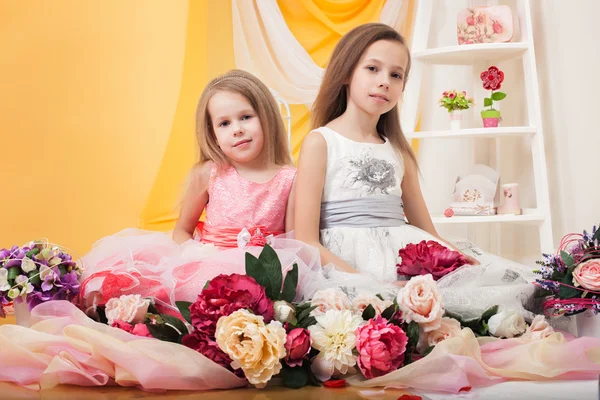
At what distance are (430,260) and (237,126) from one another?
70 centimetres

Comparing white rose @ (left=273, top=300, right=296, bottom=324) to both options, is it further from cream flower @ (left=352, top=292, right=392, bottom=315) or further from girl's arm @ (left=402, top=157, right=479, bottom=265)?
girl's arm @ (left=402, top=157, right=479, bottom=265)

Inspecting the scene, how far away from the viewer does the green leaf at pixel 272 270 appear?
4.95 feet

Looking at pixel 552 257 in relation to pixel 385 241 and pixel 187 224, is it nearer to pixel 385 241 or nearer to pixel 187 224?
pixel 385 241

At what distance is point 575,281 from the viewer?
1646 mm

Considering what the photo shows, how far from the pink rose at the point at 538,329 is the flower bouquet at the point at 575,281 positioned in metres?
0.07

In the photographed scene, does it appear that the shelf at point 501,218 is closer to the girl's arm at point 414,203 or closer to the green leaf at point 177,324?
the girl's arm at point 414,203

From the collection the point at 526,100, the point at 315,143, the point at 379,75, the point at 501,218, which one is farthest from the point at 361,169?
the point at 526,100

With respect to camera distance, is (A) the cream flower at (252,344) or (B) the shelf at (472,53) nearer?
(A) the cream flower at (252,344)

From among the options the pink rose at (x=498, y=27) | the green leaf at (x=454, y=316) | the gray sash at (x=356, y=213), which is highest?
the pink rose at (x=498, y=27)

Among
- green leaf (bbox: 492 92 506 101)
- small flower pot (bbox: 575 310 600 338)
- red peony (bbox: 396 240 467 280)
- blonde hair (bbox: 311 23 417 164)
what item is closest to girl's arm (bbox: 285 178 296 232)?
blonde hair (bbox: 311 23 417 164)

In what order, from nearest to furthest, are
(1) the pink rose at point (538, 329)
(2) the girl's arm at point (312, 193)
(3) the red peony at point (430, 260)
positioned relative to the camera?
(1) the pink rose at point (538, 329)
(3) the red peony at point (430, 260)
(2) the girl's arm at point (312, 193)

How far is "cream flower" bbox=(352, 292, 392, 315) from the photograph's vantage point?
1.52m

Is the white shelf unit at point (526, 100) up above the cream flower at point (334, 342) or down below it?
above

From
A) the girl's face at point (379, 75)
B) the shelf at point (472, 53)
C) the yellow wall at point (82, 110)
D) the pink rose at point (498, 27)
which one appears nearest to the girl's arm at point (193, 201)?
the girl's face at point (379, 75)
